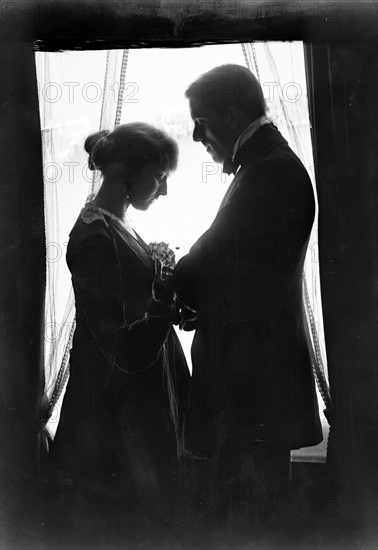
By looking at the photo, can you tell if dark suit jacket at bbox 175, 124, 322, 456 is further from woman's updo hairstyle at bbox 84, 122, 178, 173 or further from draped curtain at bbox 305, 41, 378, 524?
woman's updo hairstyle at bbox 84, 122, 178, 173

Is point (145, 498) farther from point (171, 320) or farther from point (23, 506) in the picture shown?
point (171, 320)

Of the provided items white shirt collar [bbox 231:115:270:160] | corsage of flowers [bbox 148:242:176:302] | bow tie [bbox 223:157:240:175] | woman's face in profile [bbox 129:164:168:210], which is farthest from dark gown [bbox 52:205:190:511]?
white shirt collar [bbox 231:115:270:160]

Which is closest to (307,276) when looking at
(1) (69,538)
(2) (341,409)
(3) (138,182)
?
(2) (341,409)

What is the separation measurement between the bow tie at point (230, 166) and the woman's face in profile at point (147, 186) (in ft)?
0.85

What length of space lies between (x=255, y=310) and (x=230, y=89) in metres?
0.96

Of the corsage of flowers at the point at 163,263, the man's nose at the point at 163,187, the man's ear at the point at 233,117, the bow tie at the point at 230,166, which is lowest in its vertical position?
the corsage of flowers at the point at 163,263

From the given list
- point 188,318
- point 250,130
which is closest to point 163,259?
point 188,318

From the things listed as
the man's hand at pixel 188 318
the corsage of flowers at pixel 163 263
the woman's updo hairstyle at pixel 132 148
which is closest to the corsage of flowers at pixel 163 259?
the corsage of flowers at pixel 163 263

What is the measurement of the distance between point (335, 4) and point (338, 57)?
239 millimetres

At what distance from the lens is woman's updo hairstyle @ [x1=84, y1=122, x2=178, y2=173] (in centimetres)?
276

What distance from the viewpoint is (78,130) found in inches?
110

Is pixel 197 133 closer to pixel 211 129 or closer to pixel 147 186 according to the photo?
pixel 211 129

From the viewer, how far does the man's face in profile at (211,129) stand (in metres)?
2.77

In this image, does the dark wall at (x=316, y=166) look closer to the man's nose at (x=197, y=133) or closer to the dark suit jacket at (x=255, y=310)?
the dark suit jacket at (x=255, y=310)
